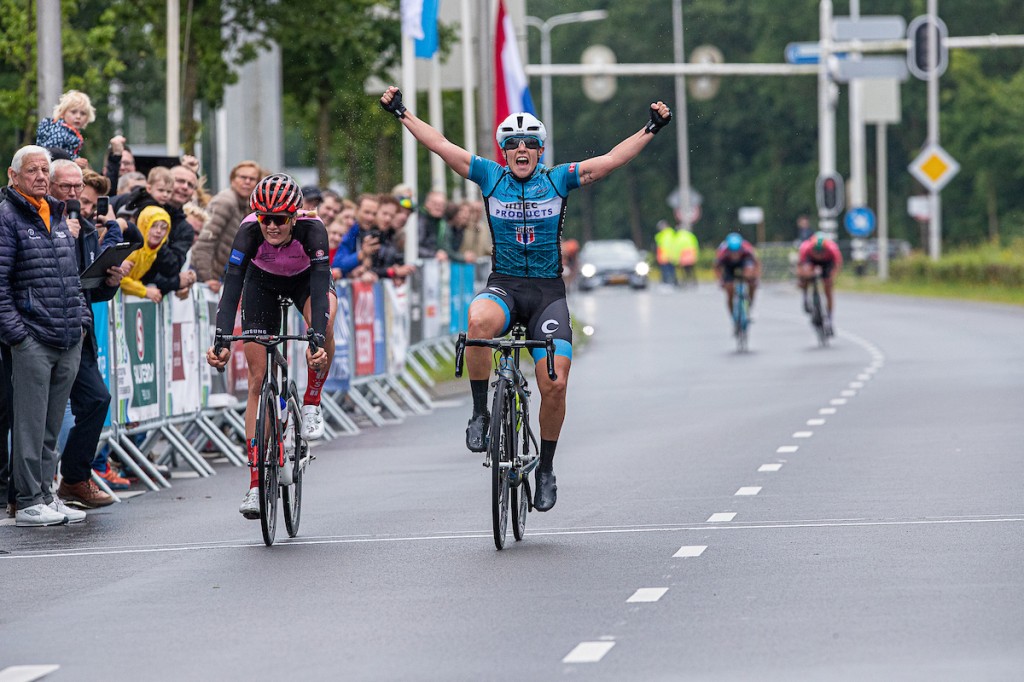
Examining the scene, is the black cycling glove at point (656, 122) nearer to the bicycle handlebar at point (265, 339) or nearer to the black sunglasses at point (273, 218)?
the black sunglasses at point (273, 218)

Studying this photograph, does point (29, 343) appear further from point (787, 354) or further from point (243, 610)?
point (787, 354)

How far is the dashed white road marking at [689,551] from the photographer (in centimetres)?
1015

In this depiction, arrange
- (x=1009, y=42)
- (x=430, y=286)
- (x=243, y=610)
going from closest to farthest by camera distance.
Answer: (x=243, y=610), (x=430, y=286), (x=1009, y=42)

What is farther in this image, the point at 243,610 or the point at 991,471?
the point at 991,471

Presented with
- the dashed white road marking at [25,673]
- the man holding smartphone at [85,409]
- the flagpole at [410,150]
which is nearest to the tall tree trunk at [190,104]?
the flagpole at [410,150]

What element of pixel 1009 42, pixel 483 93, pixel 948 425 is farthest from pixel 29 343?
pixel 1009 42

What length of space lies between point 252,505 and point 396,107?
221 cm

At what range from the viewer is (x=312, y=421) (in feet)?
37.4

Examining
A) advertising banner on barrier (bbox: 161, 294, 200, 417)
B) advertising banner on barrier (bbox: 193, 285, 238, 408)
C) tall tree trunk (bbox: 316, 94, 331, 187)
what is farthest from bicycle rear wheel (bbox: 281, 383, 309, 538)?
tall tree trunk (bbox: 316, 94, 331, 187)

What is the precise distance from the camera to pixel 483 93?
28.9m

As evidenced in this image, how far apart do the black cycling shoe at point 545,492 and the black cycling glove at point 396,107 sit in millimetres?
1993

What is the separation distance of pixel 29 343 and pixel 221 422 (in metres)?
4.95

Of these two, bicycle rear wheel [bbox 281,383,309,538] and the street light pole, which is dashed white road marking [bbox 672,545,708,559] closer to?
bicycle rear wheel [bbox 281,383,309,538]

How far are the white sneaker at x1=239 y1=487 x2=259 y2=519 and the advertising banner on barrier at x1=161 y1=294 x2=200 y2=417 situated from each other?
13.7 ft
